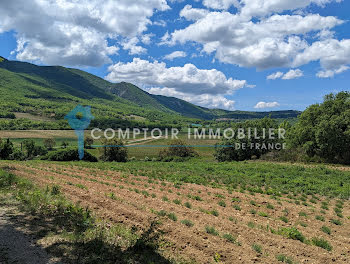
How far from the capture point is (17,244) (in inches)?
239

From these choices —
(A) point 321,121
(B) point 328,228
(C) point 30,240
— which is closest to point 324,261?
(B) point 328,228

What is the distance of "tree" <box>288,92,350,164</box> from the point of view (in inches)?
1374

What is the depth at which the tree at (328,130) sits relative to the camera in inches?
1374

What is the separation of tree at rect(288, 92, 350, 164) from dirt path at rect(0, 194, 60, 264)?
131 ft

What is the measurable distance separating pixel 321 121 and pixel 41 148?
84169mm

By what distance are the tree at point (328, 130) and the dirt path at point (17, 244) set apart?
4007 centimetres

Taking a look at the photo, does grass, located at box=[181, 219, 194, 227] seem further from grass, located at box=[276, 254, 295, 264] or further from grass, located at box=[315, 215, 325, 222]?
grass, located at box=[315, 215, 325, 222]

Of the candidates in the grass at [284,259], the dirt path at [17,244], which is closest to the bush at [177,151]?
the dirt path at [17,244]

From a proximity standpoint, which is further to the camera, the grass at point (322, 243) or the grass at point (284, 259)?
the grass at point (322, 243)

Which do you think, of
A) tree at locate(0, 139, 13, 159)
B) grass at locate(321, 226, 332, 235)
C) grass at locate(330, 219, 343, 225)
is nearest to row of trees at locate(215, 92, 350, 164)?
grass at locate(330, 219, 343, 225)

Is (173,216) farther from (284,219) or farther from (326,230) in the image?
(326,230)

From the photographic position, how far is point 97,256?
5867mm

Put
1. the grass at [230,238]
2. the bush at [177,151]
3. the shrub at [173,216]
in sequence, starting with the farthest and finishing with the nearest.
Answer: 1. the bush at [177,151]
2. the shrub at [173,216]
3. the grass at [230,238]

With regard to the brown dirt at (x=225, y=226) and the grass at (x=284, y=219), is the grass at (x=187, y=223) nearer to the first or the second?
the brown dirt at (x=225, y=226)
